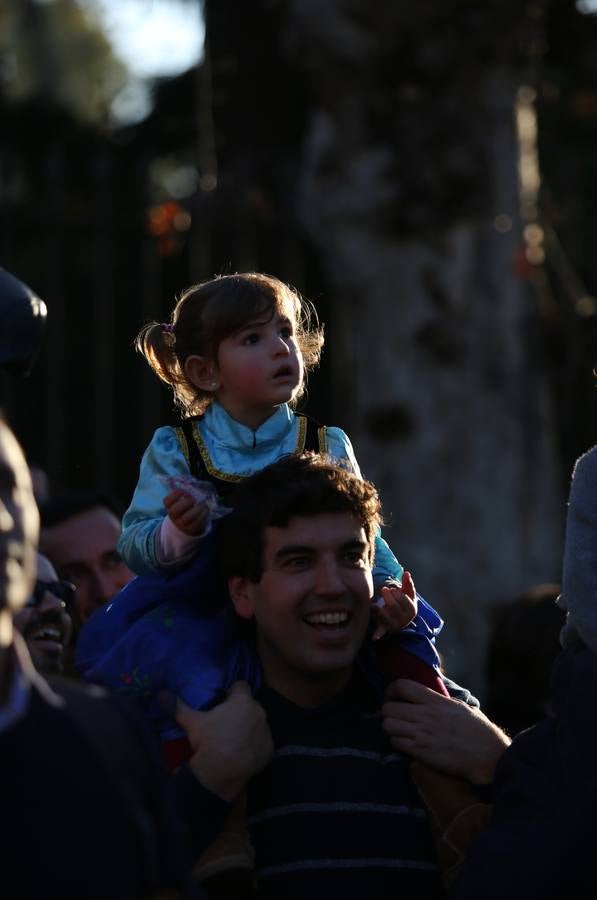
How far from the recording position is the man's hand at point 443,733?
3248 millimetres

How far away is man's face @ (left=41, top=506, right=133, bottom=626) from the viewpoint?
455cm

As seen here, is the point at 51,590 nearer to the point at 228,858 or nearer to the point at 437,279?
the point at 228,858

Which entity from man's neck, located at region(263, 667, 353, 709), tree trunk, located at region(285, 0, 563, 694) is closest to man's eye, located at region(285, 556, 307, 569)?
man's neck, located at region(263, 667, 353, 709)

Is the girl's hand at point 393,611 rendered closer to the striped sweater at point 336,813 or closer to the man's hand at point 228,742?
the striped sweater at point 336,813

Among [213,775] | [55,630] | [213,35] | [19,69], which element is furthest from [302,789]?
[19,69]

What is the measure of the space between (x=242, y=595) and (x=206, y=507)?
8.6 inches

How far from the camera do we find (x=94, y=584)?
4570 mm

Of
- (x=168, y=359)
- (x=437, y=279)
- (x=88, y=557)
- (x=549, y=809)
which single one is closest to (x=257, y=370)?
(x=168, y=359)

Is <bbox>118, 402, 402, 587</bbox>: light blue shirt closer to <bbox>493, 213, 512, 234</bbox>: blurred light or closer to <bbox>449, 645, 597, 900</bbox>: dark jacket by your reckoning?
<bbox>449, 645, 597, 900</bbox>: dark jacket

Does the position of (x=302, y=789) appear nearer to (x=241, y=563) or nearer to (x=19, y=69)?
(x=241, y=563)

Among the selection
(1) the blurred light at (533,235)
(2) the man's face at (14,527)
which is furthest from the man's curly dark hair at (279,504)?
(1) the blurred light at (533,235)

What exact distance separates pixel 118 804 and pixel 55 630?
1.58 m

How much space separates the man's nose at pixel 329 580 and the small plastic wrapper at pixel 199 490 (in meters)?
0.23

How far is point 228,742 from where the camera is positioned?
315 cm
